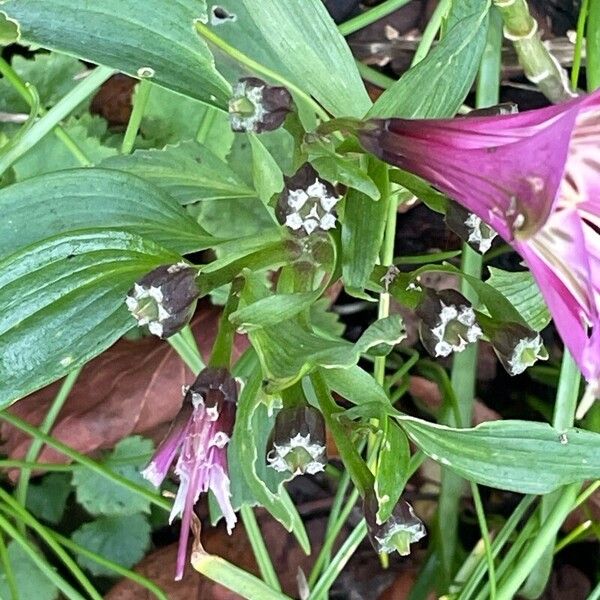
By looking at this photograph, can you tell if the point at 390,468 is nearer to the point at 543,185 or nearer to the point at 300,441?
the point at 300,441

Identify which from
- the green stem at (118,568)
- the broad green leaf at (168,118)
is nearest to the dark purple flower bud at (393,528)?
the green stem at (118,568)

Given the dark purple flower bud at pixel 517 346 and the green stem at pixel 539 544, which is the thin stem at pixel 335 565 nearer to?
the green stem at pixel 539 544

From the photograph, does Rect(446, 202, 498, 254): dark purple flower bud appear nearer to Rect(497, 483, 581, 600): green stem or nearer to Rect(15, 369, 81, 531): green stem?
Rect(497, 483, 581, 600): green stem

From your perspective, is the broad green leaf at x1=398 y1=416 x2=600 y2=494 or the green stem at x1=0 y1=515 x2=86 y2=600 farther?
the green stem at x1=0 y1=515 x2=86 y2=600

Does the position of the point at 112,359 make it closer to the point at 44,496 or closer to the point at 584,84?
the point at 44,496

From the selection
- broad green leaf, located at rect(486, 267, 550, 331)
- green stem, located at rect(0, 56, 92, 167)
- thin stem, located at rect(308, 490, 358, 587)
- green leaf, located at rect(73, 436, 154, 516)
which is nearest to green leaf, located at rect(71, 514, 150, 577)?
green leaf, located at rect(73, 436, 154, 516)
